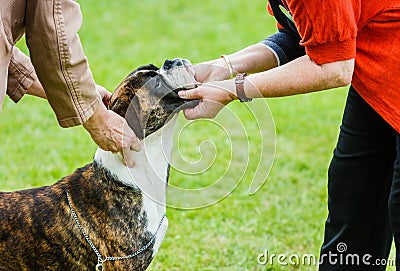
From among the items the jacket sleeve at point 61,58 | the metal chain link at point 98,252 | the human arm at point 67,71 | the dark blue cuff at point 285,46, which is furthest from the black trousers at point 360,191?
the jacket sleeve at point 61,58

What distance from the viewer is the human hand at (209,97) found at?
3295 mm

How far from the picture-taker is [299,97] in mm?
8031

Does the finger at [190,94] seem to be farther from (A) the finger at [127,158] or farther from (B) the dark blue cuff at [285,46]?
(B) the dark blue cuff at [285,46]

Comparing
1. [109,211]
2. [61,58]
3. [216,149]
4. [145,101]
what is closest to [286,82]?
[145,101]

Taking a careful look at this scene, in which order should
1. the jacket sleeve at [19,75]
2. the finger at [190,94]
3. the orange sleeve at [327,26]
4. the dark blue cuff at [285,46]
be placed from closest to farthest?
the orange sleeve at [327,26]
the finger at [190,94]
the jacket sleeve at [19,75]
the dark blue cuff at [285,46]

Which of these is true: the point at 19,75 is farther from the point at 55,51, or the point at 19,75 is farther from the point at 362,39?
the point at 362,39

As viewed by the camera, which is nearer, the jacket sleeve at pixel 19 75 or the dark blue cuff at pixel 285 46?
the jacket sleeve at pixel 19 75

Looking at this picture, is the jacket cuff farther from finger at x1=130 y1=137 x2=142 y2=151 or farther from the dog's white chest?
finger at x1=130 y1=137 x2=142 y2=151

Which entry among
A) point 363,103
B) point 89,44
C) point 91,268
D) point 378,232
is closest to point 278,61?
point 363,103

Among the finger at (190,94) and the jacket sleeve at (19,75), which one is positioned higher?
the jacket sleeve at (19,75)

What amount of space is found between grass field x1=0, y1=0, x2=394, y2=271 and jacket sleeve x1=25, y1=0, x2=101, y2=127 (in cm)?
70

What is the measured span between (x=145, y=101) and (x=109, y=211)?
565 mm

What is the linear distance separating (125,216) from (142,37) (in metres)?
6.77

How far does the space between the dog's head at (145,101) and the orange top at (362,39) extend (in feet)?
2.44
